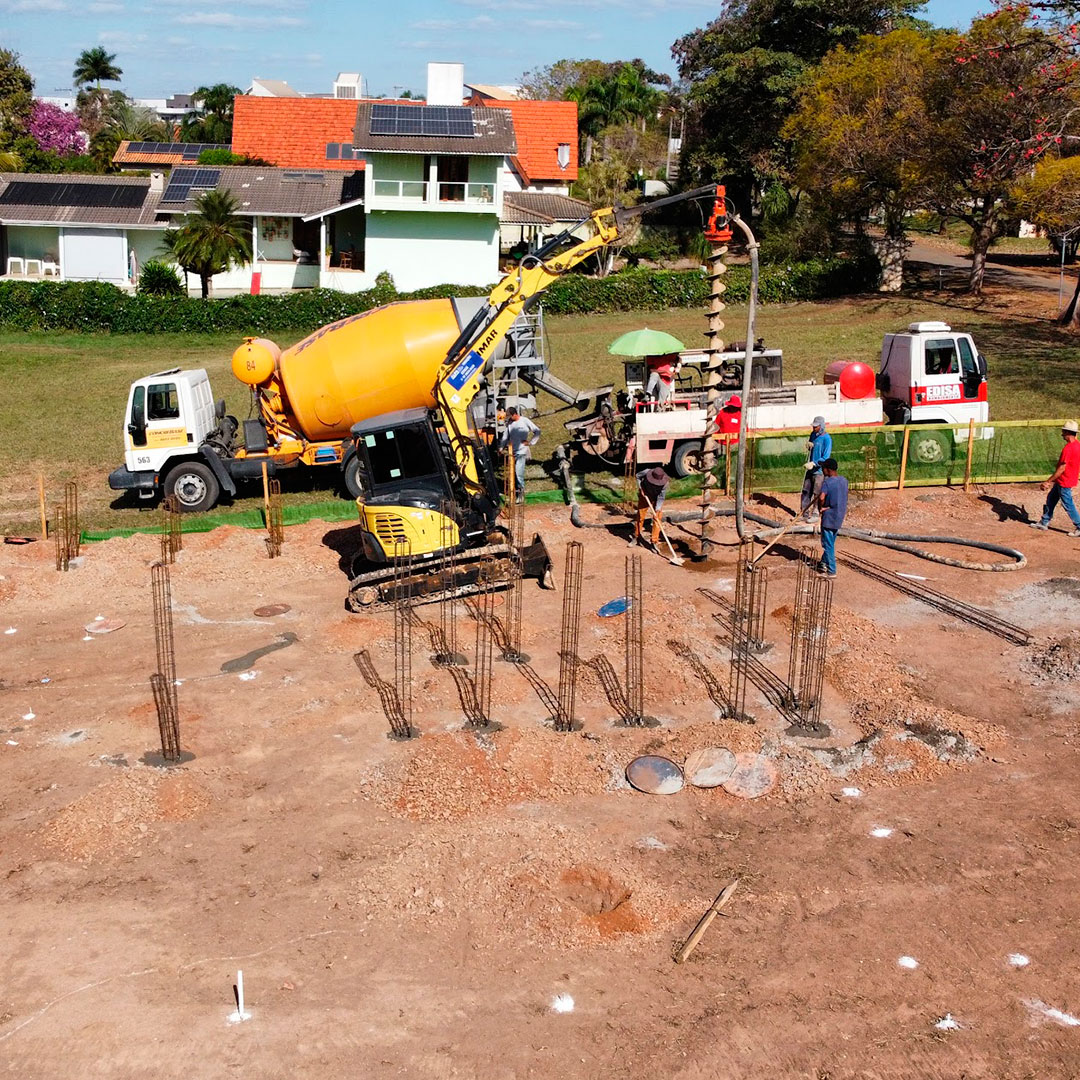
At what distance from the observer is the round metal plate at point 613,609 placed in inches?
621

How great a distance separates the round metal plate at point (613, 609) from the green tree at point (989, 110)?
66.9ft

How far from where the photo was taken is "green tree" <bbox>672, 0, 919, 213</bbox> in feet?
163

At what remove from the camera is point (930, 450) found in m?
20.9

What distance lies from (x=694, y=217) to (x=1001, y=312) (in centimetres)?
2374

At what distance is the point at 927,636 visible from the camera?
14.9m

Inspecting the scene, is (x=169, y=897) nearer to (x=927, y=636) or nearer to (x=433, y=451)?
(x=433, y=451)

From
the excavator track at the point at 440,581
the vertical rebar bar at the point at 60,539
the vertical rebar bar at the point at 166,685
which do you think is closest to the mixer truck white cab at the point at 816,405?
the excavator track at the point at 440,581

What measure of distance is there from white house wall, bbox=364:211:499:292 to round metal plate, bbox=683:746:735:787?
1386 inches

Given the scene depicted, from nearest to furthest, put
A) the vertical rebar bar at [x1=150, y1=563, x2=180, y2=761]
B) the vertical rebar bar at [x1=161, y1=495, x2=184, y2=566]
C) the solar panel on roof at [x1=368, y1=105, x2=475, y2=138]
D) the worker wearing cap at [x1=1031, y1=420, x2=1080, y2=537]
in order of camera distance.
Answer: the vertical rebar bar at [x1=150, y1=563, x2=180, y2=761]
the worker wearing cap at [x1=1031, y1=420, x2=1080, y2=537]
the vertical rebar bar at [x1=161, y1=495, x2=184, y2=566]
the solar panel on roof at [x1=368, y1=105, x2=475, y2=138]

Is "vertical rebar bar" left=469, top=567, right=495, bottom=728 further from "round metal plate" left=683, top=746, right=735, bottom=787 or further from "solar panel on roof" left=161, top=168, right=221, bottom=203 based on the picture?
"solar panel on roof" left=161, top=168, right=221, bottom=203

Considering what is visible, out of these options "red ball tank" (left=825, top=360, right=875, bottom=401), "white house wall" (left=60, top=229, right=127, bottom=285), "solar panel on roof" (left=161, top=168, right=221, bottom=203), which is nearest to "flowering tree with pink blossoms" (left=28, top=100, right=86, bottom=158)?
"white house wall" (left=60, top=229, right=127, bottom=285)

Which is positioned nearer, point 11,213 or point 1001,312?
point 1001,312

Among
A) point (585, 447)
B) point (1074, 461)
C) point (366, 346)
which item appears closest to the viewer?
point (1074, 461)

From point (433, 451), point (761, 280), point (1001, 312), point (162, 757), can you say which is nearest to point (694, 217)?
point (761, 280)
